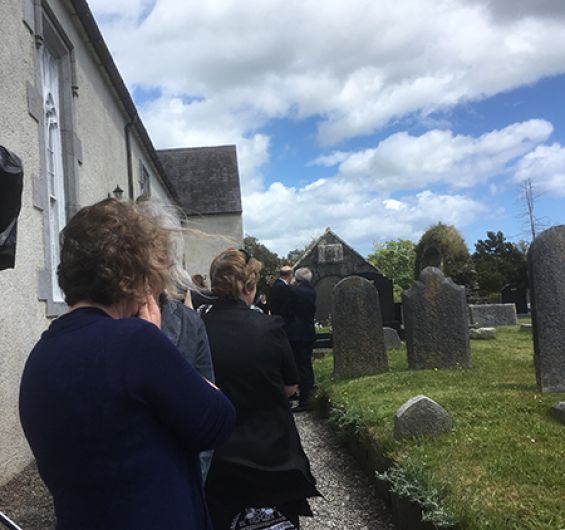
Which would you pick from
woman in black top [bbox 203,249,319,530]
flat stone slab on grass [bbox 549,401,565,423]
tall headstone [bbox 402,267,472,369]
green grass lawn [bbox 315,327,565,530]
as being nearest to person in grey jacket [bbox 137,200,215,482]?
woman in black top [bbox 203,249,319,530]

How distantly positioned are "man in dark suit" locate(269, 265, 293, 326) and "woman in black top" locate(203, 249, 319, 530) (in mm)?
5322

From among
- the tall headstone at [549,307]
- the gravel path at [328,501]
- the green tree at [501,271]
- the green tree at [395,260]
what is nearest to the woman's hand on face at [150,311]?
the gravel path at [328,501]

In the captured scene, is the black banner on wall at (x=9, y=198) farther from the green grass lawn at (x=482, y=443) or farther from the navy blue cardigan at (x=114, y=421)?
the green grass lawn at (x=482, y=443)

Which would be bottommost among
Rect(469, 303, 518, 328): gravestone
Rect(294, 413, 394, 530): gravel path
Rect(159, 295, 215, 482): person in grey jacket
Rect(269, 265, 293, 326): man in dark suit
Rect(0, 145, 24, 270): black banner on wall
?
Rect(294, 413, 394, 530): gravel path

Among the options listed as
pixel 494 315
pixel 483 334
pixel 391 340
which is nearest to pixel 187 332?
pixel 391 340

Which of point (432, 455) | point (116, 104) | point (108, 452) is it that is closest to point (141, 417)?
point (108, 452)

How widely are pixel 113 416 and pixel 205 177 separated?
105 feet

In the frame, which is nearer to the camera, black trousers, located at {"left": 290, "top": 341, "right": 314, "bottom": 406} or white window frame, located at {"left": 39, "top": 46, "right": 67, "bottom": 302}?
white window frame, located at {"left": 39, "top": 46, "right": 67, "bottom": 302}

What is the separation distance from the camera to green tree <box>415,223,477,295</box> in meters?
16.7

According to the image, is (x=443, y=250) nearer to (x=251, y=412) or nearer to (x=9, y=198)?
(x=251, y=412)

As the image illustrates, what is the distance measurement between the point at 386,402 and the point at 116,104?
28.0 ft

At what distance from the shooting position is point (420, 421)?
4.43m

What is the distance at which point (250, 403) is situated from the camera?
292 cm

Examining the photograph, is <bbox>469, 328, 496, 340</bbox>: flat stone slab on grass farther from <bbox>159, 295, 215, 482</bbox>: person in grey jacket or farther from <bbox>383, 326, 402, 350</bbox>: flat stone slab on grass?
<bbox>159, 295, 215, 482</bbox>: person in grey jacket
